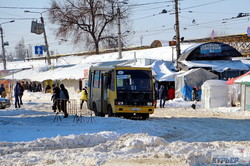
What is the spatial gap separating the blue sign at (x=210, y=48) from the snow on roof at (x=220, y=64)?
1055mm

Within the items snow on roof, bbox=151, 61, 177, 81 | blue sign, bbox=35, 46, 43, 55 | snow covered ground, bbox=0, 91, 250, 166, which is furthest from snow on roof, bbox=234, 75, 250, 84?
blue sign, bbox=35, 46, 43, 55

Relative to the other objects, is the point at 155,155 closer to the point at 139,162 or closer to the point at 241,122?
the point at 139,162

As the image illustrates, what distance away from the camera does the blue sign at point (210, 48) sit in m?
41.3

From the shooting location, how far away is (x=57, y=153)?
35.7 feet

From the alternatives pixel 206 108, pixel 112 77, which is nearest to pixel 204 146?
pixel 112 77

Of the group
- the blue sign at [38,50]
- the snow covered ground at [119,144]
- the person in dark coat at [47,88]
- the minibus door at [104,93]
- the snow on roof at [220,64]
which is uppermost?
the blue sign at [38,50]

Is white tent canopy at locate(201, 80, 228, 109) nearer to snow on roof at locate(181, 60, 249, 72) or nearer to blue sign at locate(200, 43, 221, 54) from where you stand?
snow on roof at locate(181, 60, 249, 72)

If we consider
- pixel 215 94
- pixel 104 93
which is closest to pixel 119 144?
pixel 104 93

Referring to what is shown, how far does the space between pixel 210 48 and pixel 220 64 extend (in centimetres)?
209

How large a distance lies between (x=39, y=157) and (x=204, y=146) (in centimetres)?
446

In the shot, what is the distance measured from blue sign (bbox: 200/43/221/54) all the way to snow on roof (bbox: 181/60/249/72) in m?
1.06

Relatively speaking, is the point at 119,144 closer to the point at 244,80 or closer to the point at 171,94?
the point at 244,80

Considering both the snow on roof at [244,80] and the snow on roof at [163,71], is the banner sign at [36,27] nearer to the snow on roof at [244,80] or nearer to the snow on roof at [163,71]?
the snow on roof at [163,71]

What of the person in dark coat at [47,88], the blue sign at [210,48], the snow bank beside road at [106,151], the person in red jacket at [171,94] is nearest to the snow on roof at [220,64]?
the blue sign at [210,48]
